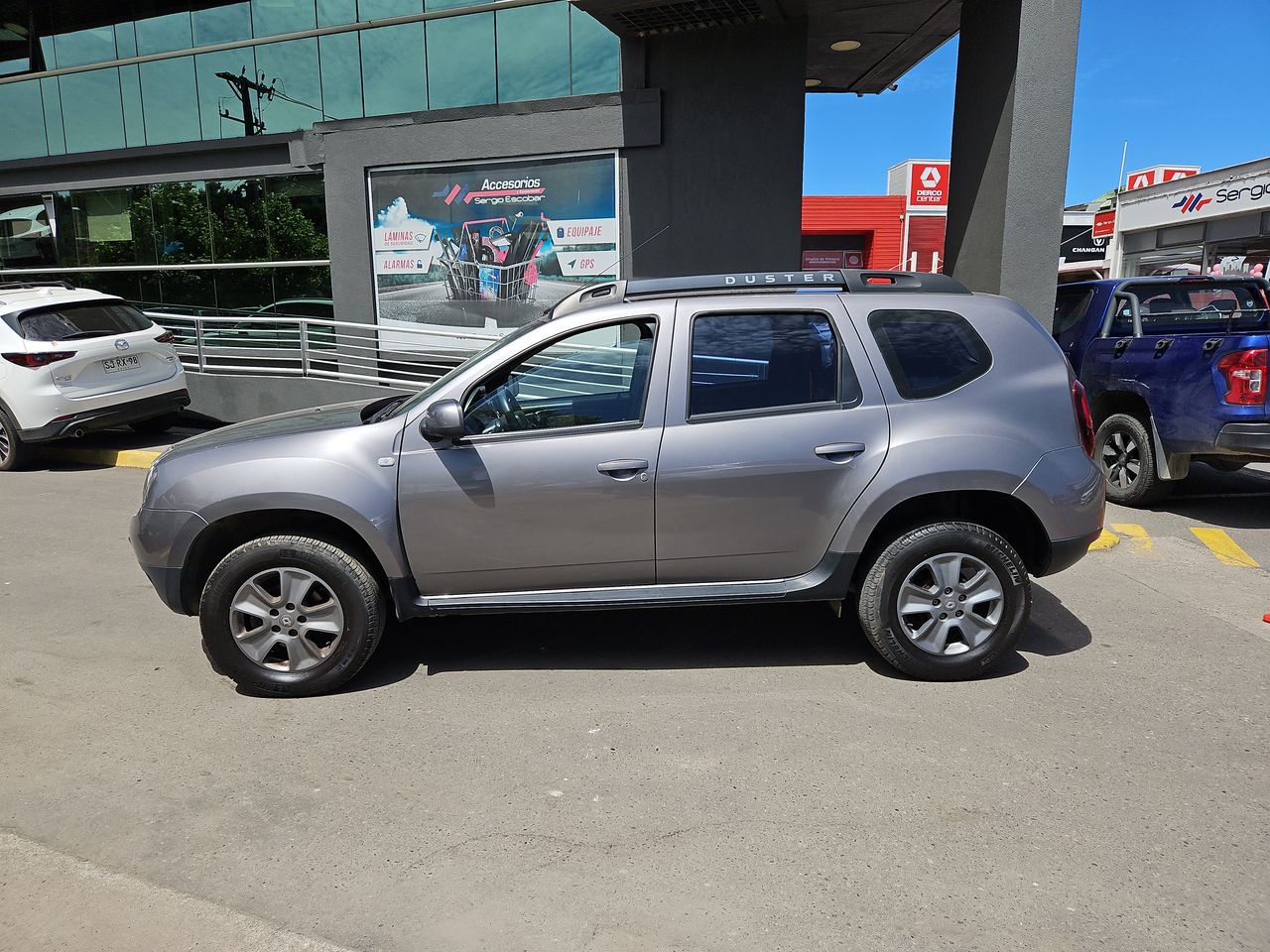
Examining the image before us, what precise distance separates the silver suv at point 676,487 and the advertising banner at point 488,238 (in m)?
7.65

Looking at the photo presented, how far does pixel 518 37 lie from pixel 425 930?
38.0 feet

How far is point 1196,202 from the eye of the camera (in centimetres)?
2655

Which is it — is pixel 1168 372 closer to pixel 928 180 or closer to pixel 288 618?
pixel 288 618

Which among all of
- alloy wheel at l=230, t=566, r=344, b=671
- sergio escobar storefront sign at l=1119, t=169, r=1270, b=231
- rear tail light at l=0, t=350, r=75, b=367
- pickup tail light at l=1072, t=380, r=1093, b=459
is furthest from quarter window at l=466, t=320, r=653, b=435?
sergio escobar storefront sign at l=1119, t=169, r=1270, b=231

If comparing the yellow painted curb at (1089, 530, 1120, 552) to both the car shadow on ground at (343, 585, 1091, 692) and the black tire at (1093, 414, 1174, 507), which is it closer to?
the black tire at (1093, 414, 1174, 507)

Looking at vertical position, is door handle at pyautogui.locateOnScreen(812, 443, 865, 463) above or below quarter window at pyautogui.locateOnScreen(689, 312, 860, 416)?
below

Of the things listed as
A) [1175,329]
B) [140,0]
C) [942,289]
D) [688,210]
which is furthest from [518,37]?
[942,289]

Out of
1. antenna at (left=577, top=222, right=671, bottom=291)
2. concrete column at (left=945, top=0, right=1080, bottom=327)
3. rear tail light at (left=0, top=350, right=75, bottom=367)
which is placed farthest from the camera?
antenna at (left=577, top=222, right=671, bottom=291)

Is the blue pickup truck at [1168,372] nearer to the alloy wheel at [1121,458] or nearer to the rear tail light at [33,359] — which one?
the alloy wheel at [1121,458]

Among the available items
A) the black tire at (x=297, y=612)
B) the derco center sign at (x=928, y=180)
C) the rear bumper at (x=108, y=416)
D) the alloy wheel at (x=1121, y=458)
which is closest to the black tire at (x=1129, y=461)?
the alloy wheel at (x=1121, y=458)

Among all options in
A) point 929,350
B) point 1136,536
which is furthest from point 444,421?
point 1136,536

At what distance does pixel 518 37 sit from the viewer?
11797mm

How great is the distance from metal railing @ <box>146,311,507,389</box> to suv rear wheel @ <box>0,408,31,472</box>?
2869 millimetres

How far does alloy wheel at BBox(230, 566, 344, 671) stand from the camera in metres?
4.02
